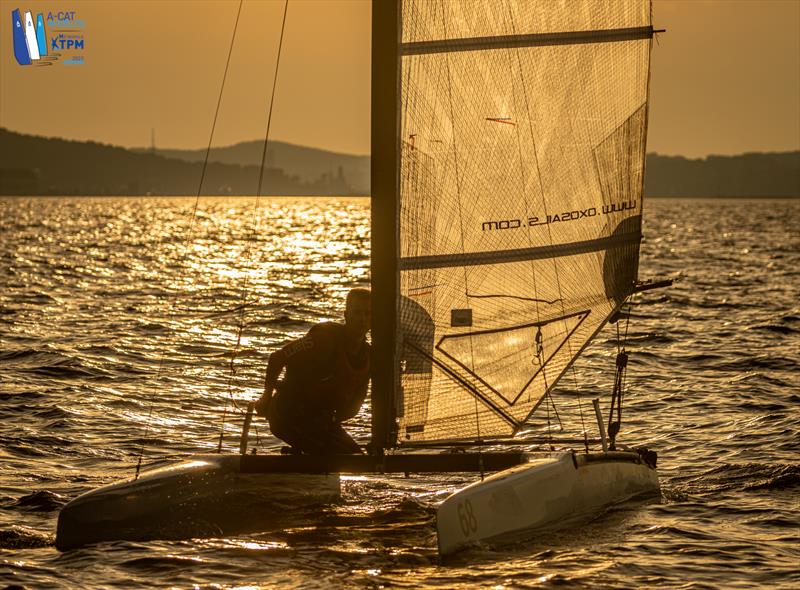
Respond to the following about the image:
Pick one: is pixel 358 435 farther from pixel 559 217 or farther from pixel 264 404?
pixel 559 217

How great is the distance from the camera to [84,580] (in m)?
7.89

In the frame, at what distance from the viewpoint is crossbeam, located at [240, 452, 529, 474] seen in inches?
350

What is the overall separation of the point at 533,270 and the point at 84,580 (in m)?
3.97

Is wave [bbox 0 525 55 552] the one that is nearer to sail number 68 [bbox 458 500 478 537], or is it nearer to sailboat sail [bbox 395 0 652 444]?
sailboat sail [bbox 395 0 652 444]

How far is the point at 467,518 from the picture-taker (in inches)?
322

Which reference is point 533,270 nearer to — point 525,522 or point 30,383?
point 525,522

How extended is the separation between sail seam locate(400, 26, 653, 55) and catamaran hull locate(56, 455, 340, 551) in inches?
129

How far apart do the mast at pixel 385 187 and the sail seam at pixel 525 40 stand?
175 mm

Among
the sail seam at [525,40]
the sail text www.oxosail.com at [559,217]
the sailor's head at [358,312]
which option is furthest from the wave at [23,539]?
the sail seam at [525,40]

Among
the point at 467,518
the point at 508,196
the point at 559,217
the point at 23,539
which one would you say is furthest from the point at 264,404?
the point at 559,217

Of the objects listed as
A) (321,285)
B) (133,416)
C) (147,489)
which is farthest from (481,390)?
(321,285)

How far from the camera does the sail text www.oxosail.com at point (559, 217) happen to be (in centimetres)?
930


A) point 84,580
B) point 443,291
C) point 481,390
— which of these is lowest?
point 84,580

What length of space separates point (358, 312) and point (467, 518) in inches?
70.8
